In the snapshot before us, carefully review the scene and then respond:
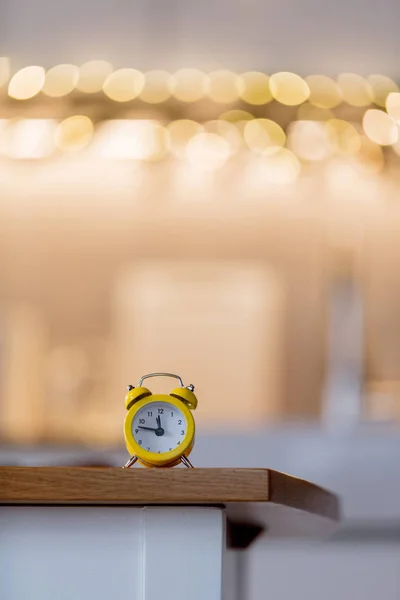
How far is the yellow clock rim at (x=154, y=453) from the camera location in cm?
87

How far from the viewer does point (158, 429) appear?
2.93ft

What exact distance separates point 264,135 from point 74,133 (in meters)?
0.69

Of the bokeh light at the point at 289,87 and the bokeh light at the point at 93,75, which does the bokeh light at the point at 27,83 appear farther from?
the bokeh light at the point at 289,87

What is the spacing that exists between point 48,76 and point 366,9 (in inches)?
41.4

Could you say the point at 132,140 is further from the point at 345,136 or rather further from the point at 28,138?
the point at 345,136

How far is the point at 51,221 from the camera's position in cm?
371

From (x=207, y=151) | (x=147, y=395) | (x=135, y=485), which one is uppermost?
(x=207, y=151)

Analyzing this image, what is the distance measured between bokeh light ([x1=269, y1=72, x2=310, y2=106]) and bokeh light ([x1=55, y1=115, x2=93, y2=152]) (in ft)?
2.24

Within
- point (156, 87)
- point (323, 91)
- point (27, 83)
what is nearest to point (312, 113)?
point (323, 91)

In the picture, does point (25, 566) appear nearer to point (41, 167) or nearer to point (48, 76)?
point (48, 76)

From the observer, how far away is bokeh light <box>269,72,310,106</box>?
3.12 m

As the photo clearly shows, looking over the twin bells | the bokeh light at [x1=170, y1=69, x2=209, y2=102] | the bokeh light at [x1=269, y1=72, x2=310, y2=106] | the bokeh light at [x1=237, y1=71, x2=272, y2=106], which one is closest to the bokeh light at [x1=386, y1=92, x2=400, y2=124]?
the bokeh light at [x1=269, y1=72, x2=310, y2=106]

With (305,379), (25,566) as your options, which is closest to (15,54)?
(305,379)

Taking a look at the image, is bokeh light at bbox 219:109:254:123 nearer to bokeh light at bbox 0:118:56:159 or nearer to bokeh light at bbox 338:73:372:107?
bokeh light at bbox 338:73:372:107
